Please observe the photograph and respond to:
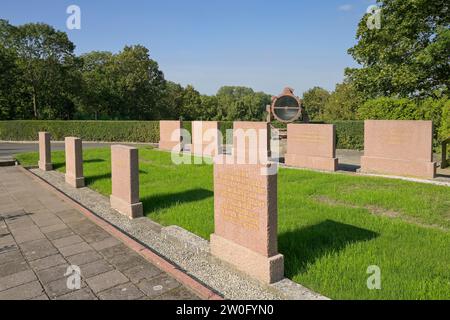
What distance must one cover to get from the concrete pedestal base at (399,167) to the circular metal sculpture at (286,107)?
9.34 meters

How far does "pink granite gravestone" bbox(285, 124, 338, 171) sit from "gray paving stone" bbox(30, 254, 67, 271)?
370 inches

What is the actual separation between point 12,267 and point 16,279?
449 mm

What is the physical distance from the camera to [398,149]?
35.9 ft

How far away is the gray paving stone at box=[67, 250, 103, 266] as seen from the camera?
472 centimetres

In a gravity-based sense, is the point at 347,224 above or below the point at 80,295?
above

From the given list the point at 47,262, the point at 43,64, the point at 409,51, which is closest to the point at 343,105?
the point at 409,51

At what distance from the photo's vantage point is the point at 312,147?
1278 centimetres

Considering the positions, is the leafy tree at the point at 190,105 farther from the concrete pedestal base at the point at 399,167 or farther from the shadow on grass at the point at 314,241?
the shadow on grass at the point at 314,241

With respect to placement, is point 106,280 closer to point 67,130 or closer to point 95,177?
point 95,177

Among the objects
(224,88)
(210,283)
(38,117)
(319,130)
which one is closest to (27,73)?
(38,117)

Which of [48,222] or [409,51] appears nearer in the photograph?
[48,222]

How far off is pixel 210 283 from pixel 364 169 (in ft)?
30.1

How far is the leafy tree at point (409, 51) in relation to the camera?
16.4 meters

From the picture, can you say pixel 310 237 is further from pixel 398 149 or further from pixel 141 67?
pixel 141 67
